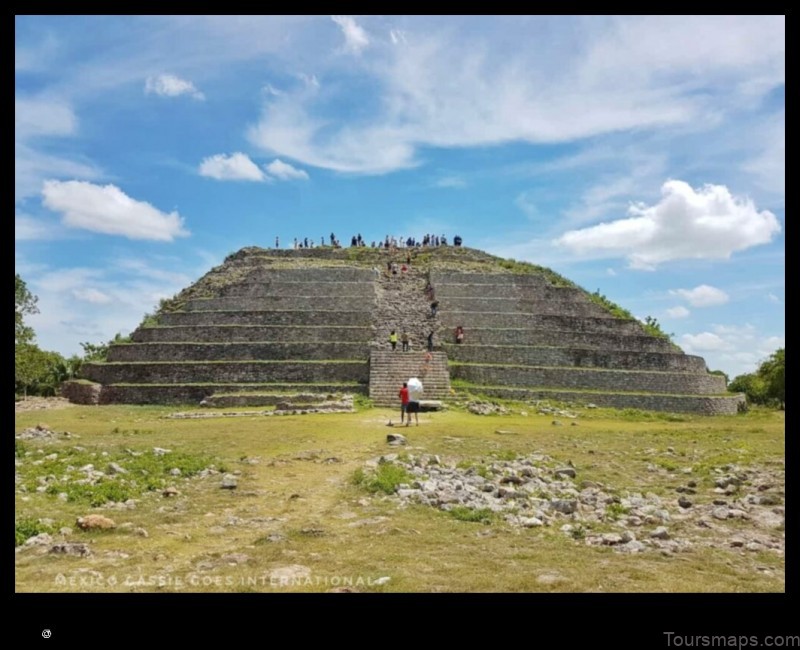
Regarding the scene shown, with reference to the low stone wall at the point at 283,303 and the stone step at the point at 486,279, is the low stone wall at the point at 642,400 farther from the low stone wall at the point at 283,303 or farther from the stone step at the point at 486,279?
the stone step at the point at 486,279

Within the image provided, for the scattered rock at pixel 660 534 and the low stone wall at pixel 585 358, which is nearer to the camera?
the scattered rock at pixel 660 534

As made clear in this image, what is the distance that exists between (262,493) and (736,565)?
23.3 feet

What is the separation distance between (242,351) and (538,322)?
58.0ft

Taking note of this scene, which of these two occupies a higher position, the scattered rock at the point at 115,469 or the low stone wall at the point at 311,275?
the low stone wall at the point at 311,275

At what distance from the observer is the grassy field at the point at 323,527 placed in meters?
5.90

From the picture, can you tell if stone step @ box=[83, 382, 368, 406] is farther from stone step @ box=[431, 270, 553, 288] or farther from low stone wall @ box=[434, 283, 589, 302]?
stone step @ box=[431, 270, 553, 288]

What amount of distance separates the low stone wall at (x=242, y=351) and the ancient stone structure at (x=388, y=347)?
0.21 feet

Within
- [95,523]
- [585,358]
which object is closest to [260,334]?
[585,358]

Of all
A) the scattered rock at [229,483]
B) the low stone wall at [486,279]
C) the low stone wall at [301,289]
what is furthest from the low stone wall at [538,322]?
the scattered rock at [229,483]

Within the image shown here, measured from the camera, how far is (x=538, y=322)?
36750 millimetres

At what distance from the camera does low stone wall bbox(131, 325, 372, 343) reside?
34656 millimetres

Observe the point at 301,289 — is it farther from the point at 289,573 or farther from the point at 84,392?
the point at 289,573

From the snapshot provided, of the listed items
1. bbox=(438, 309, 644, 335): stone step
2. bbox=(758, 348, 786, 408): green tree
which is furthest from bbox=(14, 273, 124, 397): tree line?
bbox=(758, 348, 786, 408): green tree
